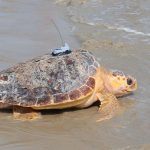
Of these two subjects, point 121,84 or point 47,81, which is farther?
point 121,84

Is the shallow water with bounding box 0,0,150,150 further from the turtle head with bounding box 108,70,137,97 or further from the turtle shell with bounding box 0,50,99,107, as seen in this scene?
the turtle shell with bounding box 0,50,99,107

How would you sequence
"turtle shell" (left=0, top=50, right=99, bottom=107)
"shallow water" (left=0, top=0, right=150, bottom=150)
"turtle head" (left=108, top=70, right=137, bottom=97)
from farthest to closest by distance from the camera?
"turtle head" (left=108, top=70, right=137, bottom=97), "turtle shell" (left=0, top=50, right=99, bottom=107), "shallow water" (left=0, top=0, right=150, bottom=150)

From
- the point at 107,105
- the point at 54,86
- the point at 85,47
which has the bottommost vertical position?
the point at 107,105

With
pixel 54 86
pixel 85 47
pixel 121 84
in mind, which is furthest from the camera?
pixel 85 47

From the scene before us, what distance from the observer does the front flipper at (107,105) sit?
4.70 metres

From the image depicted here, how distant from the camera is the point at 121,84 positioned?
17.1 ft

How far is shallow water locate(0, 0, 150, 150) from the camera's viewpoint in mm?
4184

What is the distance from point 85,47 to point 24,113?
2.37 meters

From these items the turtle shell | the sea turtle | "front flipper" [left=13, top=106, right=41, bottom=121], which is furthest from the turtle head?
"front flipper" [left=13, top=106, right=41, bottom=121]

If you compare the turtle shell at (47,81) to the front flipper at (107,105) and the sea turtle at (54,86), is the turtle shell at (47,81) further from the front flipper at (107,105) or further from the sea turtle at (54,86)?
the front flipper at (107,105)

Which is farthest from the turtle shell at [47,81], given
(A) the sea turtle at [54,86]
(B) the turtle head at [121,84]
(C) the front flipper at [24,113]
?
(B) the turtle head at [121,84]

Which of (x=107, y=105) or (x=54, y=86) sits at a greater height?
(x=54, y=86)

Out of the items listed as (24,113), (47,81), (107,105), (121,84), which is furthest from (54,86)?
(121,84)

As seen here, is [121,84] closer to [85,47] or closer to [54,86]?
[54,86]
